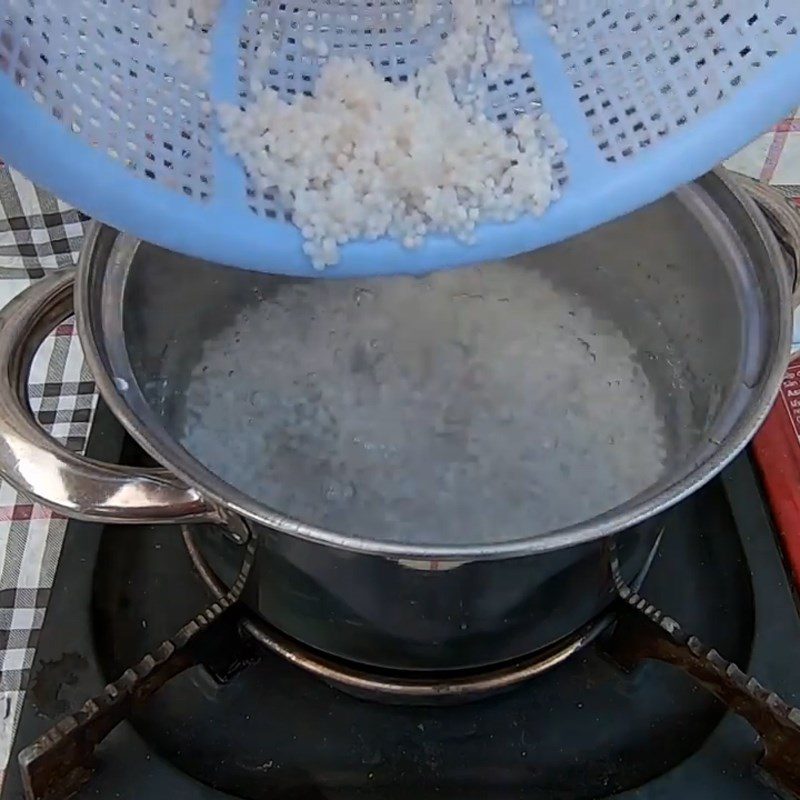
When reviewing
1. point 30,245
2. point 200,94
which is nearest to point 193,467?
point 200,94

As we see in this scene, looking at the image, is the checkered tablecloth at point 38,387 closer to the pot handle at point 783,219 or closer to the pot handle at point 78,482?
the pot handle at point 783,219

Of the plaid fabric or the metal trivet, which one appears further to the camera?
the plaid fabric

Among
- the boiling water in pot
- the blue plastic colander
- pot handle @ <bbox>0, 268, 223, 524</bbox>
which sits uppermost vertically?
the blue plastic colander

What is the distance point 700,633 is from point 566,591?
12 centimetres

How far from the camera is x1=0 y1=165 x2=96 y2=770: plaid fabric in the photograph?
1.90 feet

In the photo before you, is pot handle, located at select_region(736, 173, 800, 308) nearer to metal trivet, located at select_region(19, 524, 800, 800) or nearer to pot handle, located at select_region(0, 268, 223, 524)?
metal trivet, located at select_region(19, 524, 800, 800)

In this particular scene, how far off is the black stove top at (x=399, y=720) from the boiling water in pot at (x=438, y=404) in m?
0.08

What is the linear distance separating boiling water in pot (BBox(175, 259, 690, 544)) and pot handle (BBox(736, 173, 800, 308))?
11 cm

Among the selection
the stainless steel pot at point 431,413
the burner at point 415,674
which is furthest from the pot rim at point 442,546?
the burner at point 415,674

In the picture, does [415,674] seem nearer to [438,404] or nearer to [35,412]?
[438,404]

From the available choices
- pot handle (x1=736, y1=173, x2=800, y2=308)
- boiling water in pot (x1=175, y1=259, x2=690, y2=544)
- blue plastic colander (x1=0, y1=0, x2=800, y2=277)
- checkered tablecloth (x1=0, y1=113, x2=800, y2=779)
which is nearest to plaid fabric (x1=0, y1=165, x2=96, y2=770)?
checkered tablecloth (x1=0, y1=113, x2=800, y2=779)

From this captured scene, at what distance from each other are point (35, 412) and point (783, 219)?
19.2 inches

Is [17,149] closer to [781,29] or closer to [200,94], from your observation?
[200,94]

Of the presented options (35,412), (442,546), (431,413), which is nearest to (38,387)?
(35,412)
